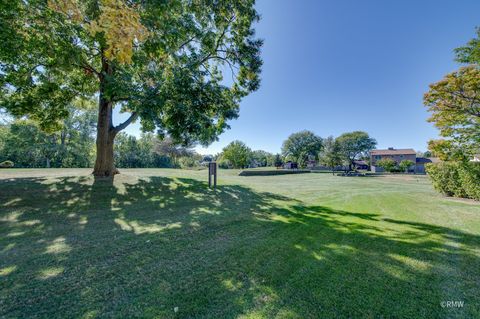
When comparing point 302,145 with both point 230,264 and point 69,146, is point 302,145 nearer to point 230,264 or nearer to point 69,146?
point 69,146

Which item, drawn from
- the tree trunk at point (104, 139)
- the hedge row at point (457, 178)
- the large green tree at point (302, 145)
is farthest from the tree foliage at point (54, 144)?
the large green tree at point (302, 145)

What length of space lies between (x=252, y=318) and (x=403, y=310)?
172cm

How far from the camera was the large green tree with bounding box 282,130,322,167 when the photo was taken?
5475 centimetres

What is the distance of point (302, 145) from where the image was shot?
56.0 metres

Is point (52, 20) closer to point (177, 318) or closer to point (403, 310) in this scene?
point (177, 318)

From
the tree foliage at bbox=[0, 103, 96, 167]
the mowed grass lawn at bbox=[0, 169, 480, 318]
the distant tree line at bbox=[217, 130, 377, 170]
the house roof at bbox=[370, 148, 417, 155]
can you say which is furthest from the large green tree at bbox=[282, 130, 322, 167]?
the mowed grass lawn at bbox=[0, 169, 480, 318]

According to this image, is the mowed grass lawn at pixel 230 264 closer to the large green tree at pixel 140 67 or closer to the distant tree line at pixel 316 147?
the large green tree at pixel 140 67

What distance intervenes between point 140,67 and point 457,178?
53.0ft

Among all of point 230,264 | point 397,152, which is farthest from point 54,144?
point 397,152

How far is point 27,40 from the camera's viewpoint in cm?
620

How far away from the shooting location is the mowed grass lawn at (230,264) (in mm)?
2094

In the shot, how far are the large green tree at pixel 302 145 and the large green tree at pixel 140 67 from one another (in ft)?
149

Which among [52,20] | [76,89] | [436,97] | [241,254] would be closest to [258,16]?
[52,20]

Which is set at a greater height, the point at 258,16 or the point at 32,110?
the point at 258,16
